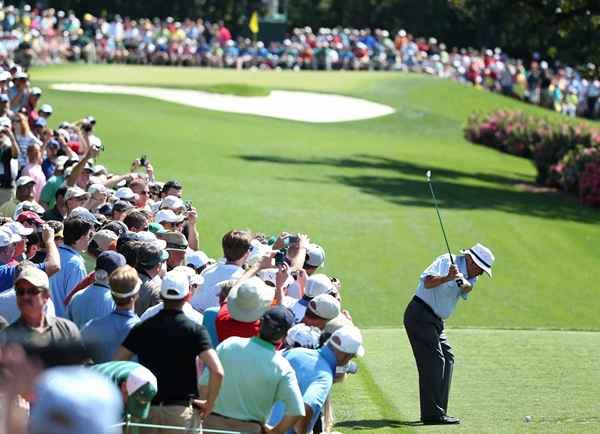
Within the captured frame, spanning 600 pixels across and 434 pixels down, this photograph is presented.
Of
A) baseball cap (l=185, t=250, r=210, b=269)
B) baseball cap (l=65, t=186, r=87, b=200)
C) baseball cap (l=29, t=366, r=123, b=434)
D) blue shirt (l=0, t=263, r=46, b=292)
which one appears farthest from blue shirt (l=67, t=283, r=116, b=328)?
baseball cap (l=29, t=366, r=123, b=434)

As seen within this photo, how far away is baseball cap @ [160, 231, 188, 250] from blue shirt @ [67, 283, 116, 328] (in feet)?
7.25

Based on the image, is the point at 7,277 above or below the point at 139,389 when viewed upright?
below

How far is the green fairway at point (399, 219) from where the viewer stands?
41.4ft

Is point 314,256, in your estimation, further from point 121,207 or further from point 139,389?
point 139,389

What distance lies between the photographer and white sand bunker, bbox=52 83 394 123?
43.1m

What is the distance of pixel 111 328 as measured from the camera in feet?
25.8

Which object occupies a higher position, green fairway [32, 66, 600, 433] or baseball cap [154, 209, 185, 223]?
baseball cap [154, 209, 185, 223]

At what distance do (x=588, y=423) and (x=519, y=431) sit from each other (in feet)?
2.39

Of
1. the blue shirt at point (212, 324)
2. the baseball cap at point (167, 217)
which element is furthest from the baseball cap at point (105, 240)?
the baseball cap at point (167, 217)

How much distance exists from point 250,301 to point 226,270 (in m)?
2.18

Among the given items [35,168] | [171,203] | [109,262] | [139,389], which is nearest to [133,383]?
[139,389]

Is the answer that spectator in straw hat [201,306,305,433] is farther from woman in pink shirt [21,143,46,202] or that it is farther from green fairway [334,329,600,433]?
woman in pink shirt [21,143,46,202]

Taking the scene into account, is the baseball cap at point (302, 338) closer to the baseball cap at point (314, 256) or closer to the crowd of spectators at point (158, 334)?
the crowd of spectators at point (158, 334)

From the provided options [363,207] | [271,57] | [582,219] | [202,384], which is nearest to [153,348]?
[202,384]
